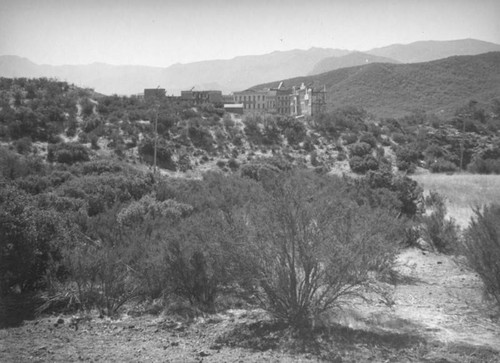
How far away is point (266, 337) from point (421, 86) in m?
72.1

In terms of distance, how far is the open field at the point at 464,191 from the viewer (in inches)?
761

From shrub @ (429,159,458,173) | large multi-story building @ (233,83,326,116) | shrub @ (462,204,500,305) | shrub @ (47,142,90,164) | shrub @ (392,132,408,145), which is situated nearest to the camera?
shrub @ (462,204,500,305)

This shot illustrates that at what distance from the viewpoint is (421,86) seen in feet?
235

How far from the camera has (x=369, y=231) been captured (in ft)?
22.5

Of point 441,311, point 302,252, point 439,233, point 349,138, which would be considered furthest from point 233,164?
point 302,252

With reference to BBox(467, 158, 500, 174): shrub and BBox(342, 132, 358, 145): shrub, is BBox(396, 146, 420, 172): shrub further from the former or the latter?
BBox(467, 158, 500, 174): shrub

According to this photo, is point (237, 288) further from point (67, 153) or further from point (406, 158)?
point (406, 158)

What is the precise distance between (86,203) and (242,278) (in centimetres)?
798

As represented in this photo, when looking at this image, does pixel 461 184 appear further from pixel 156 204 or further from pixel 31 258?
pixel 31 258

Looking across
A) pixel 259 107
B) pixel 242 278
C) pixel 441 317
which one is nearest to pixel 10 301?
pixel 242 278

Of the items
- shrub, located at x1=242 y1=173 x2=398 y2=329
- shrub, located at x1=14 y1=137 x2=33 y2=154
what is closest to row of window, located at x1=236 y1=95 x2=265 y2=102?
shrub, located at x1=14 y1=137 x2=33 y2=154

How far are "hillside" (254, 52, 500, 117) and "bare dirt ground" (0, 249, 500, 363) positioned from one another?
58.3 m

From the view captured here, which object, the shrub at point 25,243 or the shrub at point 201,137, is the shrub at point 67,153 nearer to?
the shrub at point 201,137

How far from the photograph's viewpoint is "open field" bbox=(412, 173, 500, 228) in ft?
63.4
